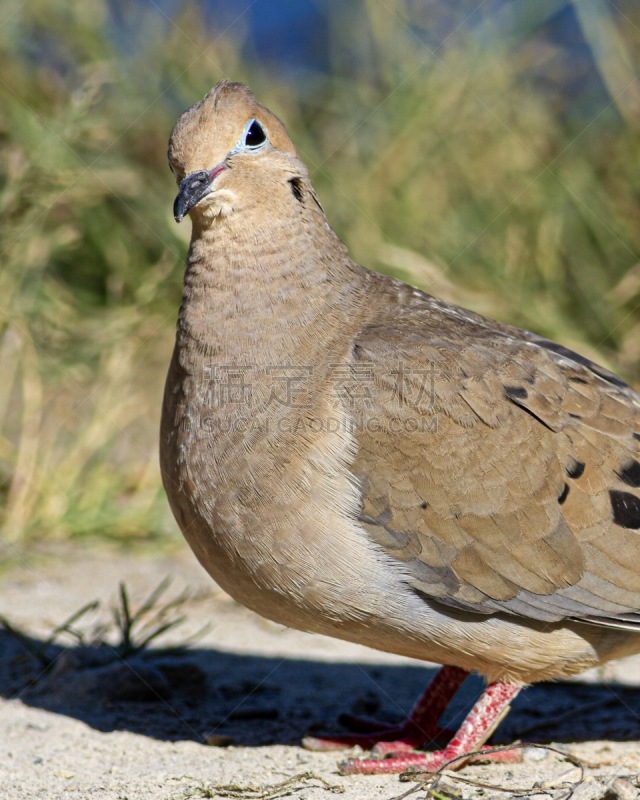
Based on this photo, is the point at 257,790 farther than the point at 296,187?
No

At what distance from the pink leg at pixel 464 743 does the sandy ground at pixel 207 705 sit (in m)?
0.06

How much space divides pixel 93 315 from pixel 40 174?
1.09 metres

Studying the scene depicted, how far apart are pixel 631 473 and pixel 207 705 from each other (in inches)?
73.6

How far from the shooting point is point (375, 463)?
140 inches

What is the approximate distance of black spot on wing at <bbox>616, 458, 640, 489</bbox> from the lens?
3.72 meters

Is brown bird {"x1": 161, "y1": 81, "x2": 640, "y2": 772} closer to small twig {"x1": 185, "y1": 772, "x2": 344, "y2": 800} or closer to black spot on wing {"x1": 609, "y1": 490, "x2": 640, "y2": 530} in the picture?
black spot on wing {"x1": 609, "y1": 490, "x2": 640, "y2": 530}

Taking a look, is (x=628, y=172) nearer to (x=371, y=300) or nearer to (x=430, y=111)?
(x=430, y=111)

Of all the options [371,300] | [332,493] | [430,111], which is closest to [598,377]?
[371,300]

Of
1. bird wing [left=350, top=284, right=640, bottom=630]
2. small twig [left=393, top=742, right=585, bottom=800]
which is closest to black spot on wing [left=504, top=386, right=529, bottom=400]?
bird wing [left=350, top=284, right=640, bottom=630]

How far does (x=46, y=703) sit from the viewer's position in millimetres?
4281

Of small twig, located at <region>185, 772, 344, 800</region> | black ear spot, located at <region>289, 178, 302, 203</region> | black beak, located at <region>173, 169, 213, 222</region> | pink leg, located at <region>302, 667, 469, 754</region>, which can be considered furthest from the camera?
pink leg, located at <region>302, 667, 469, 754</region>

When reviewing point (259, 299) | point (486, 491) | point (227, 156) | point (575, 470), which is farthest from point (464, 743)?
point (227, 156)

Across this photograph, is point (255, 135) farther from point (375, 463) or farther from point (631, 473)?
point (631, 473)

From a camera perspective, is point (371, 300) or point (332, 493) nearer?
point (332, 493)
